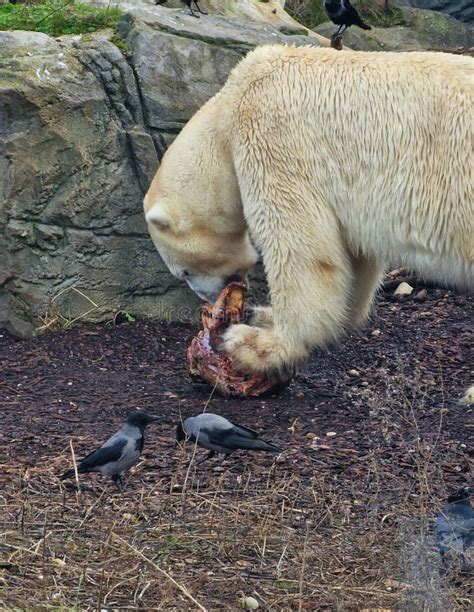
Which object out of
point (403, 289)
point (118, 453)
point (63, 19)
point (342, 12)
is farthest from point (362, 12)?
point (118, 453)

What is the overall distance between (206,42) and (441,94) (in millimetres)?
2386

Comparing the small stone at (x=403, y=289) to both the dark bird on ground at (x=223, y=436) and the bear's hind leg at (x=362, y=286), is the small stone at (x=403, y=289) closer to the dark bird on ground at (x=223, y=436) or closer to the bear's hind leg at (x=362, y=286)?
the bear's hind leg at (x=362, y=286)

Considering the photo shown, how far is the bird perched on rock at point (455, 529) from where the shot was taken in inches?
140

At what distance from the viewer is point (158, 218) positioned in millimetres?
5832

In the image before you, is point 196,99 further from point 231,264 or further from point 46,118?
point 231,264

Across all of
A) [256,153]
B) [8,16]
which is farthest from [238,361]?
[8,16]

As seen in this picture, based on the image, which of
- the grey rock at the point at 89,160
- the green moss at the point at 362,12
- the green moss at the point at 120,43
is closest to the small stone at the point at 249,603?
the grey rock at the point at 89,160

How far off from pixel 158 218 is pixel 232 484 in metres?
1.81

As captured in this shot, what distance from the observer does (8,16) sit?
24.6ft

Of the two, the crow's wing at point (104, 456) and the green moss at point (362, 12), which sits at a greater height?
the crow's wing at point (104, 456)

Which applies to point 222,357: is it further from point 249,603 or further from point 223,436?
point 249,603

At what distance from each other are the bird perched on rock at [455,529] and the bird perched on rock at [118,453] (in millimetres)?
1173

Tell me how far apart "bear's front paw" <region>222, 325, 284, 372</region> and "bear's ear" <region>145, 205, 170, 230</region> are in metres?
0.69

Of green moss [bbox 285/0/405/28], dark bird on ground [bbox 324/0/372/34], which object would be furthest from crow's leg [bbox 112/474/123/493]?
green moss [bbox 285/0/405/28]
